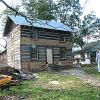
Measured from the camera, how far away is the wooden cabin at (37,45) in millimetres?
31312

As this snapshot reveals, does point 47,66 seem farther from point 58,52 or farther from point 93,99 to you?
point 93,99

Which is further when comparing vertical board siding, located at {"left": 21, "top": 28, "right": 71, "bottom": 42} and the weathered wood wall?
vertical board siding, located at {"left": 21, "top": 28, "right": 71, "bottom": 42}

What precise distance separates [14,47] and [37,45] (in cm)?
339

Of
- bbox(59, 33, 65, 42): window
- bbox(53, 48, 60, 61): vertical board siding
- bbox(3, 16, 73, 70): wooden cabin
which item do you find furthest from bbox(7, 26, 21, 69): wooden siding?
bbox(59, 33, 65, 42): window

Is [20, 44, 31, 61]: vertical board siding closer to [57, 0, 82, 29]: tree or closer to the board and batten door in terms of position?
the board and batten door

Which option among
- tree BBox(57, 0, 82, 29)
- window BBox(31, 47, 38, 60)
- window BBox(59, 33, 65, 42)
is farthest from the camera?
tree BBox(57, 0, 82, 29)

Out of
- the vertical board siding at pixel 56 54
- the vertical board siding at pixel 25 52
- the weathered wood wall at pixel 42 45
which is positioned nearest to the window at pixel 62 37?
the weathered wood wall at pixel 42 45

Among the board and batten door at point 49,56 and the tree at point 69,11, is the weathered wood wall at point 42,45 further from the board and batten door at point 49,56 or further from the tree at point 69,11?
the tree at point 69,11

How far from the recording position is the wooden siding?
32.2 m

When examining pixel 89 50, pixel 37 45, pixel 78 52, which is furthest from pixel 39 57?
pixel 78 52

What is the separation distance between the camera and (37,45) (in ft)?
106

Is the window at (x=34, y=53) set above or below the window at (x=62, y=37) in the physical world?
below

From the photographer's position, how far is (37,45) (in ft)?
106

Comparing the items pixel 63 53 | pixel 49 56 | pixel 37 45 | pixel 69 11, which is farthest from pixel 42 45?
pixel 69 11
